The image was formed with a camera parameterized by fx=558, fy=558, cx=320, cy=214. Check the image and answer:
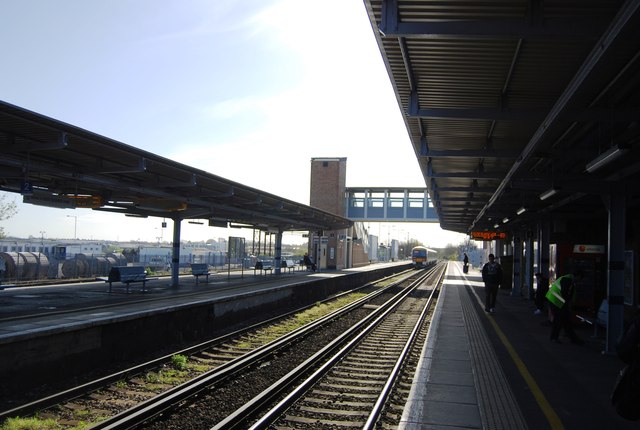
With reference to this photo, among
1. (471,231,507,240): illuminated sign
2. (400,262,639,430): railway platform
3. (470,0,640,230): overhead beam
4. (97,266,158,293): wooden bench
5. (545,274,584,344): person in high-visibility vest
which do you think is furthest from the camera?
(471,231,507,240): illuminated sign

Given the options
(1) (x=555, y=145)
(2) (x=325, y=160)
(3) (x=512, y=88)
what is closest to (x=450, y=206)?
(1) (x=555, y=145)

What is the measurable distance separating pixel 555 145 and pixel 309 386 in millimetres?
6682

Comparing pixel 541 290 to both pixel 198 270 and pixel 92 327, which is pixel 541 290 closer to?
pixel 92 327

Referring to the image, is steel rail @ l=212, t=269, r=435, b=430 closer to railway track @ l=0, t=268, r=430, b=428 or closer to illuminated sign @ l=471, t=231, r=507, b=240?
railway track @ l=0, t=268, r=430, b=428

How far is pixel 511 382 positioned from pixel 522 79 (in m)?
4.21

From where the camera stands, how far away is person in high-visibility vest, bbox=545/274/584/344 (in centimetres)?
1075

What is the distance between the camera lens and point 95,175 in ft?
50.4

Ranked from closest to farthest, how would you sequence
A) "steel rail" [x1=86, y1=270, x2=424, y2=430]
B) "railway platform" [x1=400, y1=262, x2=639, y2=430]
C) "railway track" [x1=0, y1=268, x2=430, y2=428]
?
"railway platform" [x1=400, y1=262, x2=639, y2=430] → "steel rail" [x1=86, y1=270, x2=424, y2=430] → "railway track" [x1=0, y1=268, x2=430, y2=428]

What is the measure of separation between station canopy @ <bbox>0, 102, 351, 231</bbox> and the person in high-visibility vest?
9.97m

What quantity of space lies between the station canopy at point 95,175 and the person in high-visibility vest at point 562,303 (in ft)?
32.7

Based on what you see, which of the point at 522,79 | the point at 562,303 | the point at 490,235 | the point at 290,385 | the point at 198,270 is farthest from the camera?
the point at 490,235

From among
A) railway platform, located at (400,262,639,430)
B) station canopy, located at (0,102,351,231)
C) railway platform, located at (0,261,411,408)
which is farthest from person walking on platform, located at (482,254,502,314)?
station canopy, located at (0,102,351,231)

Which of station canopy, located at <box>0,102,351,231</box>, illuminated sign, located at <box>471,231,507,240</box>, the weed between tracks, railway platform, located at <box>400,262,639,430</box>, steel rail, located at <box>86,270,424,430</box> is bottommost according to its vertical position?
the weed between tracks

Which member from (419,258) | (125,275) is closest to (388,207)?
(419,258)
